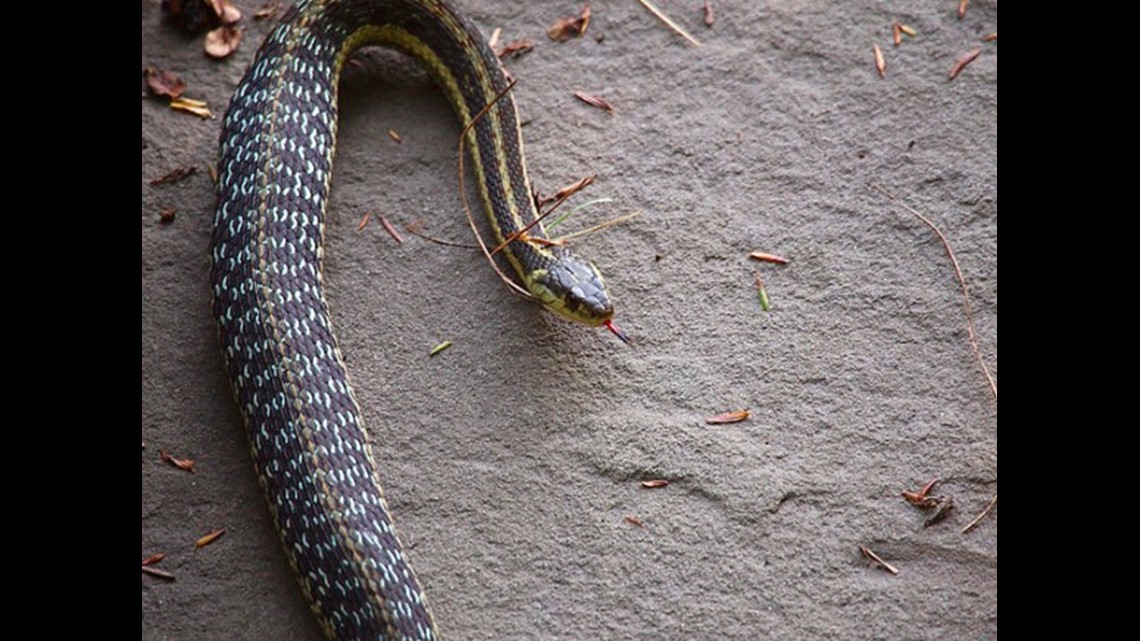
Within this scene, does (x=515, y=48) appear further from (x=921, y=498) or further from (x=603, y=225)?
(x=921, y=498)

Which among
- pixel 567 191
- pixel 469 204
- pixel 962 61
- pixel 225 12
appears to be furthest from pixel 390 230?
pixel 962 61

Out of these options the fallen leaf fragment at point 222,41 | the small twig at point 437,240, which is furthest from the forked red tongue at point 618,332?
the fallen leaf fragment at point 222,41

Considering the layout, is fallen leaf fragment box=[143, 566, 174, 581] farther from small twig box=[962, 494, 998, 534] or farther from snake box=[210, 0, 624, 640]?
small twig box=[962, 494, 998, 534]

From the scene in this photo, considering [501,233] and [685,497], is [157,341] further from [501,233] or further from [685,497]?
[685,497]

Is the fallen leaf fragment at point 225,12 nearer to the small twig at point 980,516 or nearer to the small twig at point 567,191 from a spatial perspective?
the small twig at point 567,191

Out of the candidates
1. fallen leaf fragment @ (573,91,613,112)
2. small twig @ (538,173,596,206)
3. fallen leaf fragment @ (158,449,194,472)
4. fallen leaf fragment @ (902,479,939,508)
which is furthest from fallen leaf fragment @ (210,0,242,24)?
fallen leaf fragment @ (902,479,939,508)
